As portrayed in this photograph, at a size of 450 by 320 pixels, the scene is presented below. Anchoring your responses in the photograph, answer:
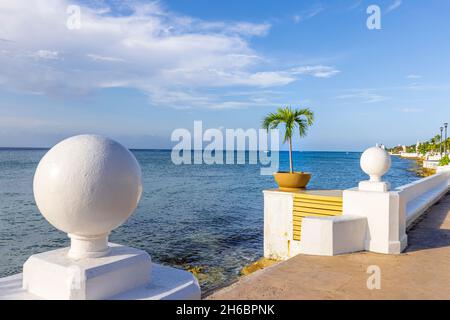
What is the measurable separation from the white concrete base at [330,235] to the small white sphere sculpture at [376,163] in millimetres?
947

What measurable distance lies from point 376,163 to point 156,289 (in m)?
5.39

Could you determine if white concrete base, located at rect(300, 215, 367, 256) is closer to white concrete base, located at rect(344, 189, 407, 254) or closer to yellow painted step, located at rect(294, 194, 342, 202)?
white concrete base, located at rect(344, 189, 407, 254)

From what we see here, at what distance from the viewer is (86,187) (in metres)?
1.95

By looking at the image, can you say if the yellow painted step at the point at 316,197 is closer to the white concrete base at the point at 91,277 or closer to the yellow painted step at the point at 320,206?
the yellow painted step at the point at 320,206

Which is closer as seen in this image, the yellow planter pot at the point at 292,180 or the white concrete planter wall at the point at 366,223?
the white concrete planter wall at the point at 366,223

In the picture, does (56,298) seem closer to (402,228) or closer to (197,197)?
(402,228)

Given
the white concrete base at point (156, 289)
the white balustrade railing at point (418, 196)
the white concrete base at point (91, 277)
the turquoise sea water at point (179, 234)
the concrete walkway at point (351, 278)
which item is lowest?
the turquoise sea water at point (179, 234)

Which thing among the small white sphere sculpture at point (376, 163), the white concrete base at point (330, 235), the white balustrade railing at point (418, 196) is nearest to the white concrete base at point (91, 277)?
the white concrete base at point (330, 235)

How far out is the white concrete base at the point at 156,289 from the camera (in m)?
2.06

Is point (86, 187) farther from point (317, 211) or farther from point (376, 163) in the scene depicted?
point (317, 211)

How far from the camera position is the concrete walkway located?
4.11 metres

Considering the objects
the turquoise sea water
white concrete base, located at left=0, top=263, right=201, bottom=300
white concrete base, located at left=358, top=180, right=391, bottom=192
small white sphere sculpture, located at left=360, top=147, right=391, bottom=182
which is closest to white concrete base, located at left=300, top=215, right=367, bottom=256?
white concrete base, located at left=358, top=180, right=391, bottom=192

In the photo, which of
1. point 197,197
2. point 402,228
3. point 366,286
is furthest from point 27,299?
point 197,197

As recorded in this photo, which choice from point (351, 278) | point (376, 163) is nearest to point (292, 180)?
point (376, 163)
